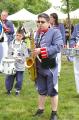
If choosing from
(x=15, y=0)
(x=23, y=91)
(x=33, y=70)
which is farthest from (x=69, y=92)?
(x=15, y=0)

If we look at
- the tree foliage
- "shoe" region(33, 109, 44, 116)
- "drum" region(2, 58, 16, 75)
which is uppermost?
the tree foliage

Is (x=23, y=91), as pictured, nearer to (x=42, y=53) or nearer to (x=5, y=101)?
(x=5, y=101)

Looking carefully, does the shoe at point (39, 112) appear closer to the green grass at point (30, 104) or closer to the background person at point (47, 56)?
the green grass at point (30, 104)

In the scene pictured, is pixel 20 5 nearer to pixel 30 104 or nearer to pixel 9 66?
pixel 9 66

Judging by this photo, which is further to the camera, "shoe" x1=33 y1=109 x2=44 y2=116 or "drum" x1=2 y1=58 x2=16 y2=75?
"drum" x1=2 y1=58 x2=16 y2=75

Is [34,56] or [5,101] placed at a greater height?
[34,56]

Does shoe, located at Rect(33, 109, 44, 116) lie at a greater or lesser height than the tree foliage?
lesser

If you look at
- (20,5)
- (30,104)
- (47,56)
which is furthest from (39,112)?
(20,5)

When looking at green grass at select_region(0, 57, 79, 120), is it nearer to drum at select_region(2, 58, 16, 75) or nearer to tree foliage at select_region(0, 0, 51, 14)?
drum at select_region(2, 58, 16, 75)

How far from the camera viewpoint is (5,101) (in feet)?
30.1

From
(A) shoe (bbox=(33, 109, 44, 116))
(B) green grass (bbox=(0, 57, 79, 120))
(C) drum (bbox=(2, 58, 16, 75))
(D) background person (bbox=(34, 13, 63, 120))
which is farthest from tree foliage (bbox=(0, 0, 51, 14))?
(D) background person (bbox=(34, 13, 63, 120))

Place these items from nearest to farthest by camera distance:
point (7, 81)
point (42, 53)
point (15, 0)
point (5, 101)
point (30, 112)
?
point (42, 53) < point (30, 112) < point (5, 101) < point (7, 81) < point (15, 0)

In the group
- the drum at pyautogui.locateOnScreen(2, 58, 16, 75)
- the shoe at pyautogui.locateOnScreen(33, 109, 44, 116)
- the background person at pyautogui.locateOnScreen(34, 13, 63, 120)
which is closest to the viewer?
the background person at pyautogui.locateOnScreen(34, 13, 63, 120)

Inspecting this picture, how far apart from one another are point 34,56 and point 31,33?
370 millimetres
